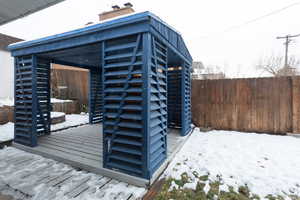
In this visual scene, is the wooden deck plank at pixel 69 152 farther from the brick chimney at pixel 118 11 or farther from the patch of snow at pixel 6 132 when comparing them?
the brick chimney at pixel 118 11

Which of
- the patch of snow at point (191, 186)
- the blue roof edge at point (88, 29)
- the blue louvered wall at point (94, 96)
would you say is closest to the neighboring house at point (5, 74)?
the blue louvered wall at point (94, 96)

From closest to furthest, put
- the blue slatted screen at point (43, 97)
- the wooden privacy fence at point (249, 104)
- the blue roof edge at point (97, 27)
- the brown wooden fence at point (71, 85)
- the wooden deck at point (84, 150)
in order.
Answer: the blue roof edge at point (97, 27) → the wooden deck at point (84, 150) → the blue slatted screen at point (43, 97) → the wooden privacy fence at point (249, 104) → the brown wooden fence at point (71, 85)

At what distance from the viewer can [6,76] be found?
28.4ft

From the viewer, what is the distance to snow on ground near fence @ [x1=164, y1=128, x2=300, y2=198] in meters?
2.02

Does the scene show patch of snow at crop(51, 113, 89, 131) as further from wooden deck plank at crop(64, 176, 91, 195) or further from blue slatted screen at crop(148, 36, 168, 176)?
blue slatted screen at crop(148, 36, 168, 176)

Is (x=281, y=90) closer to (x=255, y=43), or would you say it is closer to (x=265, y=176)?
(x=265, y=176)

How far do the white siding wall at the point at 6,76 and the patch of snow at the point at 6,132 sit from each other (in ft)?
15.8

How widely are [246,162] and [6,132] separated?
19.8 ft

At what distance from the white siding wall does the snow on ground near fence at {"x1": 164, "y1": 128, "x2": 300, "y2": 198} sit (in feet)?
34.3

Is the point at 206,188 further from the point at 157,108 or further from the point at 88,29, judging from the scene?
the point at 88,29

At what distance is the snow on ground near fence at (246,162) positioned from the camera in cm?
202

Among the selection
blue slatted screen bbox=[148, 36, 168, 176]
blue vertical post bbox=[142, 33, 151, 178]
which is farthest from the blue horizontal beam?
blue slatted screen bbox=[148, 36, 168, 176]

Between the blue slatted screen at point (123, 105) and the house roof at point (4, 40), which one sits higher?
the house roof at point (4, 40)

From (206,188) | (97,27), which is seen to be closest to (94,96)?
(97,27)
